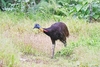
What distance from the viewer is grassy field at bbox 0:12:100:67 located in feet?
21.6

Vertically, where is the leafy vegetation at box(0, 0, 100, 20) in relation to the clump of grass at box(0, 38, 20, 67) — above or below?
below

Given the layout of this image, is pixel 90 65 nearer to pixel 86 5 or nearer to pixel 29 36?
pixel 29 36

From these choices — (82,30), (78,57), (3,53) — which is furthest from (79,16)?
(3,53)

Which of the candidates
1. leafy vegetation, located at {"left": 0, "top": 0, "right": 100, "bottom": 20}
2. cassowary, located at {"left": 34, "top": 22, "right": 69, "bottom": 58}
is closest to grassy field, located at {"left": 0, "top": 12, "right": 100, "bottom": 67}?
cassowary, located at {"left": 34, "top": 22, "right": 69, "bottom": 58}

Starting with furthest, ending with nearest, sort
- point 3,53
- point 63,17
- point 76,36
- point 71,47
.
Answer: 1. point 63,17
2. point 76,36
3. point 71,47
4. point 3,53

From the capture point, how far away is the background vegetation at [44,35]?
22.4 feet

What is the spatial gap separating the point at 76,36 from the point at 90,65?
9.90ft

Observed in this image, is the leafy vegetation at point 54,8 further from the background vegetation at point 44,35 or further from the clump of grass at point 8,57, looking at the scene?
the clump of grass at point 8,57

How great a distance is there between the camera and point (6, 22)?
9.88 metres

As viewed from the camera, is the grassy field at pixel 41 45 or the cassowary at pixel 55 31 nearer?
the grassy field at pixel 41 45

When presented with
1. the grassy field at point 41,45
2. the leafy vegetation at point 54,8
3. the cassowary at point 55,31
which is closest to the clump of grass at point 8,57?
the grassy field at point 41,45

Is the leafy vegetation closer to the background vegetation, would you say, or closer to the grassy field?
the background vegetation

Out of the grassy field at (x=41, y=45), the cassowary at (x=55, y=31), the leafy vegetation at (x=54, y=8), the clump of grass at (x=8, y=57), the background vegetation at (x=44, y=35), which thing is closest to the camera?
the clump of grass at (x=8, y=57)

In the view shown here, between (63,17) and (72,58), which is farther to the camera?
(63,17)
